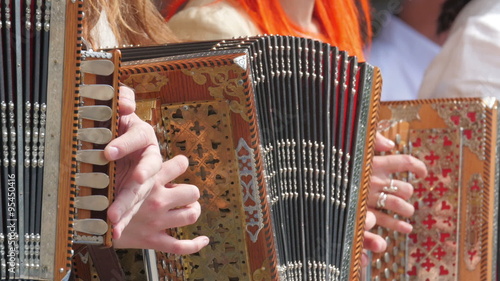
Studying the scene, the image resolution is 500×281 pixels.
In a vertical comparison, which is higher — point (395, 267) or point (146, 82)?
point (146, 82)

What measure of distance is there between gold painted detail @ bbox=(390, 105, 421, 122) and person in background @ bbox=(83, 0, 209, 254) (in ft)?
2.60

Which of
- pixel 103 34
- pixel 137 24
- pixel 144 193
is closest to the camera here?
pixel 144 193

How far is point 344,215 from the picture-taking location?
6.05 ft

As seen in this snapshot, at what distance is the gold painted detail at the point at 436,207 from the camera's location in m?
2.26

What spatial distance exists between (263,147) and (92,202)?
47 centimetres

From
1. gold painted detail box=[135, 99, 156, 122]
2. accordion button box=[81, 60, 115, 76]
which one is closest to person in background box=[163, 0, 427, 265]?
gold painted detail box=[135, 99, 156, 122]

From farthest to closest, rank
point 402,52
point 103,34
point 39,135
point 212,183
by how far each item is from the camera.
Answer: point 402,52 < point 103,34 < point 212,183 < point 39,135

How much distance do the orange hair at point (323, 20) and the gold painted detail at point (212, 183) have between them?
26.0 inches

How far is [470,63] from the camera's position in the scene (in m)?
2.65

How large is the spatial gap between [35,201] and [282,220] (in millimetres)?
605

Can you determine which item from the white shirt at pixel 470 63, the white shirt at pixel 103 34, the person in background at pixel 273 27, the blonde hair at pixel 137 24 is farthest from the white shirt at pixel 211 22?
the white shirt at pixel 470 63

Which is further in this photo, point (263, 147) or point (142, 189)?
point (263, 147)

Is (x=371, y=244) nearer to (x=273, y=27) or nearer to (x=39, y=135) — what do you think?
(x=273, y=27)

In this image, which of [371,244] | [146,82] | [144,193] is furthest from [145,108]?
[371,244]
